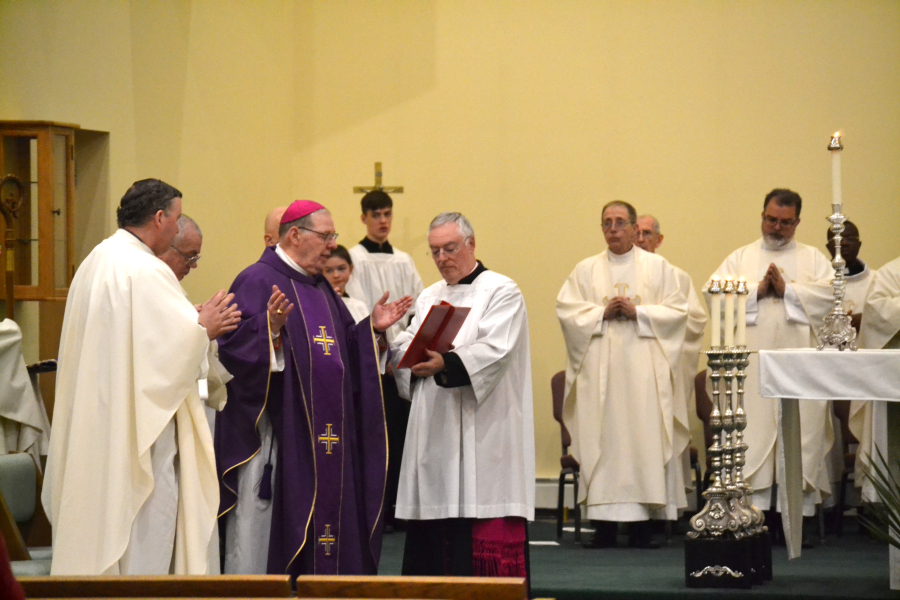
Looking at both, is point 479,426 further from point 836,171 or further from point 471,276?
point 836,171

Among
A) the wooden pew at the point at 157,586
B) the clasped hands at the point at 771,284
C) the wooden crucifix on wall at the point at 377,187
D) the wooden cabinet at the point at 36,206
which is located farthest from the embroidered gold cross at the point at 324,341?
the wooden crucifix on wall at the point at 377,187

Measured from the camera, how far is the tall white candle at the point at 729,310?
547 centimetres

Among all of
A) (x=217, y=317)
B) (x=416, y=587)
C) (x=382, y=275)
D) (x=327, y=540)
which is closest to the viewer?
(x=416, y=587)

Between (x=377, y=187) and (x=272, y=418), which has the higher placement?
(x=377, y=187)

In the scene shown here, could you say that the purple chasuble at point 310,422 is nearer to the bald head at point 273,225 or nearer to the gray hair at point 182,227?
the gray hair at point 182,227

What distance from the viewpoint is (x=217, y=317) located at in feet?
14.4

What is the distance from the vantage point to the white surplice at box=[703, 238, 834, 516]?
7215 mm

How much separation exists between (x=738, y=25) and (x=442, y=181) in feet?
9.02

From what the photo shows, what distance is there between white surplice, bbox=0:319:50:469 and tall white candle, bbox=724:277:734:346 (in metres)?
3.62

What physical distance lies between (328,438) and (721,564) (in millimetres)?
2003

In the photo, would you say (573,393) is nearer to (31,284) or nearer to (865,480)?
(865,480)

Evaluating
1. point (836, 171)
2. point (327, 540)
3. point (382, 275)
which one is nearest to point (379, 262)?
point (382, 275)

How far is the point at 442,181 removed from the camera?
32.0 feet

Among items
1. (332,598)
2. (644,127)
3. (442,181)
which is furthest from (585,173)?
(332,598)
